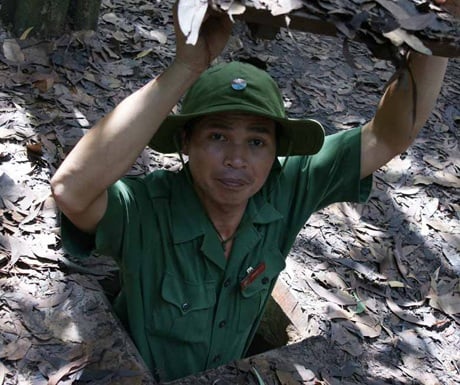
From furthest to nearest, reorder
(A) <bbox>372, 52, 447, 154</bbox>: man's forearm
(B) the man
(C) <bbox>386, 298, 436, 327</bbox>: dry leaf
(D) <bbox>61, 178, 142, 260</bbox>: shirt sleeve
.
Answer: (C) <bbox>386, 298, 436, 327</bbox>: dry leaf → (A) <bbox>372, 52, 447, 154</bbox>: man's forearm → (D) <bbox>61, 178, 142, 260</bbox>: shirt sleeve → (B) the man

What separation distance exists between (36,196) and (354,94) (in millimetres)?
2747

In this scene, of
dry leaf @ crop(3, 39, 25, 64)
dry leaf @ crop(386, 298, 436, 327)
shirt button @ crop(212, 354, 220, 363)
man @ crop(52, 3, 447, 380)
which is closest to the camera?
man @ crop(52, 3, 447, 380)

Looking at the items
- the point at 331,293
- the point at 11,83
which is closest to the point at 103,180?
the point at 331,293

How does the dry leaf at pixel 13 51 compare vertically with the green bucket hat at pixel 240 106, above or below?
below

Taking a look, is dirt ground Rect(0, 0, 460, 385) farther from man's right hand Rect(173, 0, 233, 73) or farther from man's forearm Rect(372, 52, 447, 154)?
man's forearm Rect(372, 52, 447, 154)

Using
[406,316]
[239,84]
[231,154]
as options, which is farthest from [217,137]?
[406,316]

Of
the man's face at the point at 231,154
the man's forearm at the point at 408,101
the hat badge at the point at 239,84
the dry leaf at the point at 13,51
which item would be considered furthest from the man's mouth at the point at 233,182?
the dry leaf at the point at 13,51

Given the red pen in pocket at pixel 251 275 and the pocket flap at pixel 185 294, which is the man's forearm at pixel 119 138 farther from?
the red pen in pocket at pixel 251 275

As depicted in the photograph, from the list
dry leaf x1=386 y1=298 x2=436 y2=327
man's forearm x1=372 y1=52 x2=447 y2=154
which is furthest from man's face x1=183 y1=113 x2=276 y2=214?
dry leaf x1=386 y1=298 x2=436 y2=327

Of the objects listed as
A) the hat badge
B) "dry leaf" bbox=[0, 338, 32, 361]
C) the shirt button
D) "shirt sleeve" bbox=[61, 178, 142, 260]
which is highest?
the hat badge

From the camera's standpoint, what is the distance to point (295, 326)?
307 cm

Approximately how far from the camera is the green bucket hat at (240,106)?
2287 mm

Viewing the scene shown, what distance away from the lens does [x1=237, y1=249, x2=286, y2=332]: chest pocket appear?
8.66ft

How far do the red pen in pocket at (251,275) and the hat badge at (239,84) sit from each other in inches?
28.2
